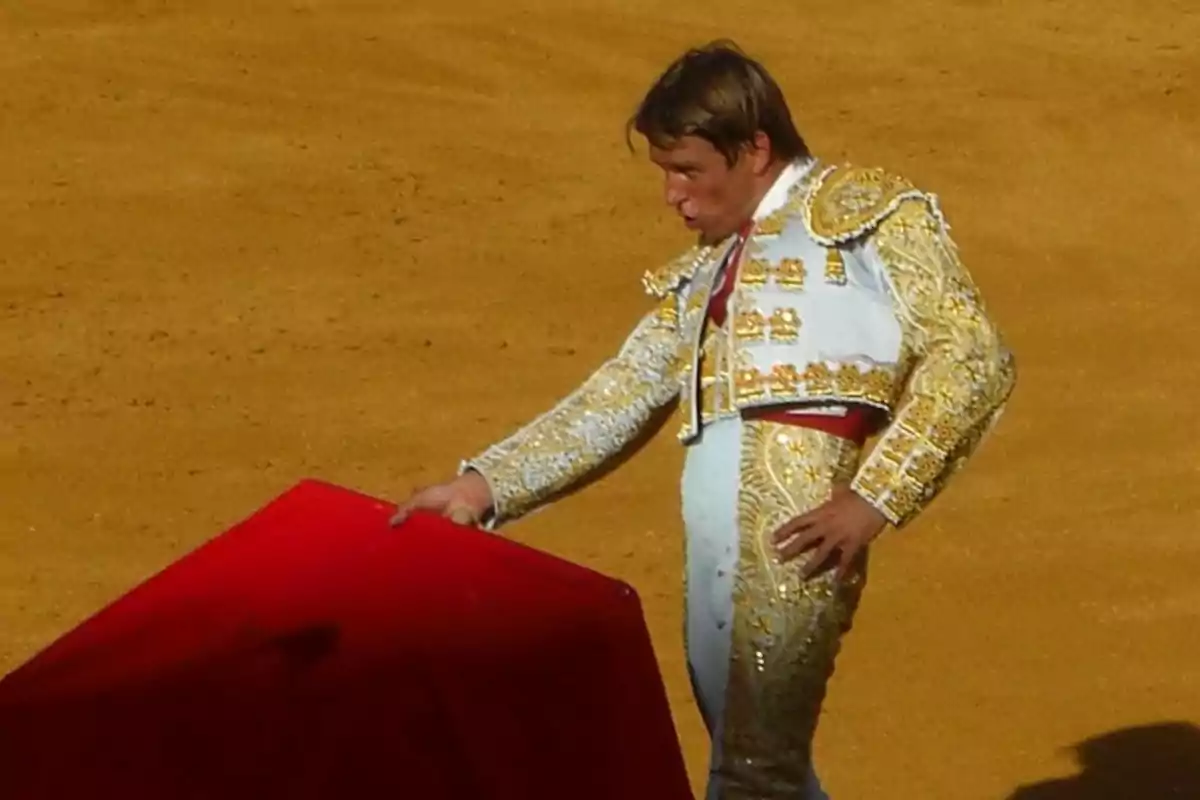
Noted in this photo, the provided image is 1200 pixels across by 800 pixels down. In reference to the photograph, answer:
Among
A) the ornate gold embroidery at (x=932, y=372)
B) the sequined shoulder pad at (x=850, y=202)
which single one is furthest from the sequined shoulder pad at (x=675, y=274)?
the ornate gold embroidery at (x=932, y=372)

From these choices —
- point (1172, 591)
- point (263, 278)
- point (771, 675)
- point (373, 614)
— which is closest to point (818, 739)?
point (1172, 591)

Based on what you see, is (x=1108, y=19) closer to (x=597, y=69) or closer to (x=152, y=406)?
(x=597, y=69)

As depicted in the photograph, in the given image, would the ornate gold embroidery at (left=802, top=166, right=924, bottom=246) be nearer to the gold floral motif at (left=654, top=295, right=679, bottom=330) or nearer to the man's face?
the man's face

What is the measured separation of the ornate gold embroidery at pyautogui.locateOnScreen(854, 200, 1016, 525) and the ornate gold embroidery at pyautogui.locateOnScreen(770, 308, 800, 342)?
0.13 m

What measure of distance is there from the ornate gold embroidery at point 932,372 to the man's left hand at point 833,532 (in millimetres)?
22

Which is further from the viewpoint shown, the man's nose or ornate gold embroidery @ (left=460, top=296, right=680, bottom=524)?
ornate gold embroidery @ (left=460, top=296, right=680, bottom=524)

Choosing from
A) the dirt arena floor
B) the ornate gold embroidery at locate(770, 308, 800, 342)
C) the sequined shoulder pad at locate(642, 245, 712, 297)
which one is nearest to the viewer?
the ornate gold embroidery at locate(770, 308, 800, 342)

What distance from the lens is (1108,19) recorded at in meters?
8.74

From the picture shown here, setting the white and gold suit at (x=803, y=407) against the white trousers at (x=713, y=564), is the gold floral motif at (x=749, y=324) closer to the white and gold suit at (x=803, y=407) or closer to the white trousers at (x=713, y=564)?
the white and gold suit at (x=803, y=407)

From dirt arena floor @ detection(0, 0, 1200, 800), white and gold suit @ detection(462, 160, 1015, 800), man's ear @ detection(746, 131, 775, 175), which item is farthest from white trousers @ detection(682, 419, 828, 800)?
dirt arena floor @ detection(0, 0, 1200, 800)

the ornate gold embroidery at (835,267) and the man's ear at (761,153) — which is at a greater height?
the man's ear at (761,153)

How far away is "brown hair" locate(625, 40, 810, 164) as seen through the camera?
2705 mm

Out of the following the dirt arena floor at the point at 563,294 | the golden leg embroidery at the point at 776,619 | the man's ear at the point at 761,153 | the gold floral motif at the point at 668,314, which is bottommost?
the dirt arena floor at the point at 563,294

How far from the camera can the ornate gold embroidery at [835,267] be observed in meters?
2.76
